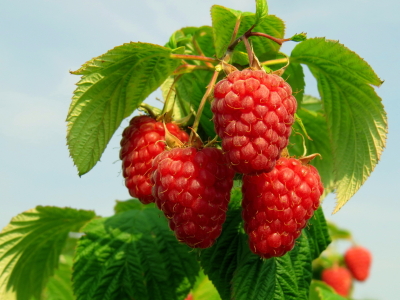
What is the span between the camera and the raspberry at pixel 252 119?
1.33m

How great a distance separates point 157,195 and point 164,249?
640 millimetres

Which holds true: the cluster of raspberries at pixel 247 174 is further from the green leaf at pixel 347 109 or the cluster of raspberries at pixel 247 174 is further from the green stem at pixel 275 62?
the green stem at pixel 275 62

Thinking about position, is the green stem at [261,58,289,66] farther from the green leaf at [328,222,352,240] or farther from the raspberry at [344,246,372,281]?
the raspberry at [344,246,372,281]

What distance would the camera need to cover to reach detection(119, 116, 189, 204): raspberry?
1.67 m

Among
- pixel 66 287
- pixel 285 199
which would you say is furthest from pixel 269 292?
pixel 66 287

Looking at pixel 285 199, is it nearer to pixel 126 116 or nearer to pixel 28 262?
pixel 126 116

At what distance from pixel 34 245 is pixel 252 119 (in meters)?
1.77

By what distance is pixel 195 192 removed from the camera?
4.74ft

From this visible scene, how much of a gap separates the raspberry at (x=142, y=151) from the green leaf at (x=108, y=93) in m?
0.07

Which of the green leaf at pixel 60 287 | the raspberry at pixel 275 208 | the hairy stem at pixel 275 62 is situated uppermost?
the hairy stem at pixel 275 62

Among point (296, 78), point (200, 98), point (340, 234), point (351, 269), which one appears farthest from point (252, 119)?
point (351, 269)

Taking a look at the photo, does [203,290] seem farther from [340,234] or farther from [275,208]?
[340,234]

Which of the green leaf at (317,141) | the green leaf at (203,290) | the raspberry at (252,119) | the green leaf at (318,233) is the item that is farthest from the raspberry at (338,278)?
the raspberry at (252,119)

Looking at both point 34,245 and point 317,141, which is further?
point 34,245
